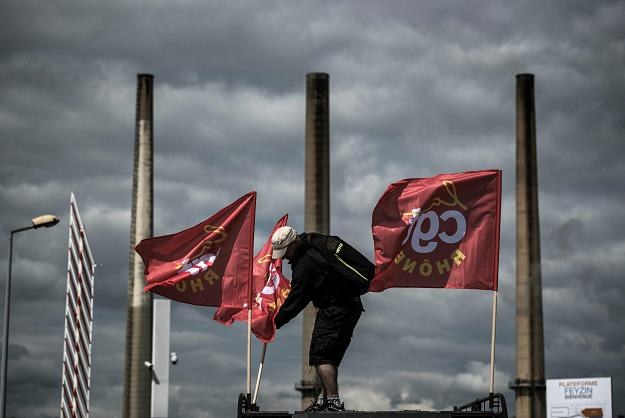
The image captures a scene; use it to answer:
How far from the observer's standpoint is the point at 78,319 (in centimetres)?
2425

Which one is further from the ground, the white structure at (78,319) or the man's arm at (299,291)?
the white structure at (78,319)

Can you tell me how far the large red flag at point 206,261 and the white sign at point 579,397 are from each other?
31063mm

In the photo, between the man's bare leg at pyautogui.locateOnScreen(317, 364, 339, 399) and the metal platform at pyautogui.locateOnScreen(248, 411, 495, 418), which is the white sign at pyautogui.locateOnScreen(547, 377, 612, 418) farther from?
the man's bare leg at pyautogui.locateOnScreen(317, 364, 339, 399)

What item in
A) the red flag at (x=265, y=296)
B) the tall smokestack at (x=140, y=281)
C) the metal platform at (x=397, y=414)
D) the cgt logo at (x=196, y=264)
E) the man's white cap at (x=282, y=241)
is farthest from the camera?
the tall smokestack at (x=140, y=281)

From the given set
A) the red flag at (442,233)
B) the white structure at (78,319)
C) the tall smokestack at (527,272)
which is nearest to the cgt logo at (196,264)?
the red flag at (442,233)

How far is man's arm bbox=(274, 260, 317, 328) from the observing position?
13109mm

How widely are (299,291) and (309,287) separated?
0.12 meters

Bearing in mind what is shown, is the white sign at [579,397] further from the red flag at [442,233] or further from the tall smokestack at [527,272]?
the red flag at [442,233]

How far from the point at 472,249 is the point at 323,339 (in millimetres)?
3399

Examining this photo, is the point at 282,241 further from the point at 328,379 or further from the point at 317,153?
the point at 317,153

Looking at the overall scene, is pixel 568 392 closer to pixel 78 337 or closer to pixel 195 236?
pixel 78 337

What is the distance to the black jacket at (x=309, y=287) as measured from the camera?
13.1 m

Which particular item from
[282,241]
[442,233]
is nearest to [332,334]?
[282,241]

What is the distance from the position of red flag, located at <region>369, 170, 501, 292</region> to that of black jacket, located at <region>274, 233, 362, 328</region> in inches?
101
